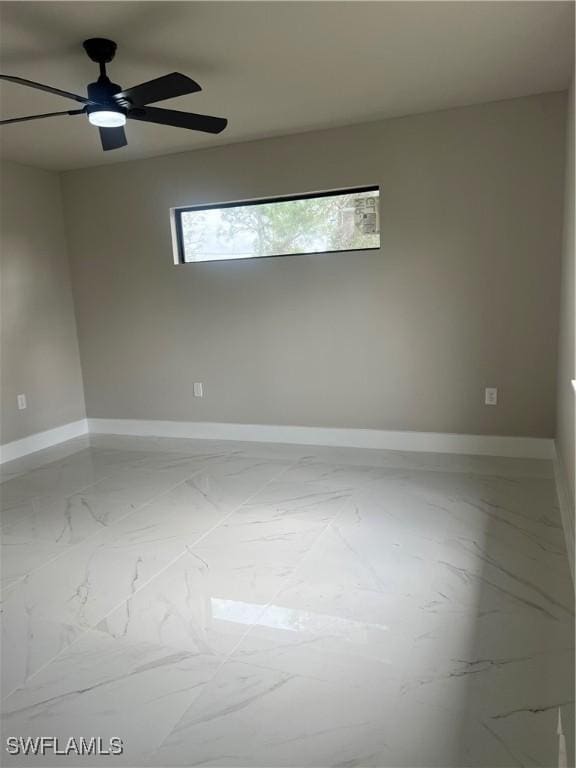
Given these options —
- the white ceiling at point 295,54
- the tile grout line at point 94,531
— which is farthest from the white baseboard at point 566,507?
the tile grout line at point 94,531

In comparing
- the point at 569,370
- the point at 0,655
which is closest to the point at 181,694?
the point at 0,655

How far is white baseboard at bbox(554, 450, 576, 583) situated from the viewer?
7.97ft

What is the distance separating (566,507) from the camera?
2.78 metres

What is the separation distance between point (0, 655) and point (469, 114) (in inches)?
153

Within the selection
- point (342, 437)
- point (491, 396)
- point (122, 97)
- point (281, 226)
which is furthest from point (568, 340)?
point (122, 97)

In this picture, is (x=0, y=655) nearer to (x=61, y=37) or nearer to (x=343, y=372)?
(x=61, y=37)

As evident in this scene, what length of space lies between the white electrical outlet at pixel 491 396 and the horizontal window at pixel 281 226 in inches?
51.0

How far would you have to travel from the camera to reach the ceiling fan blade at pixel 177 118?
102 inches

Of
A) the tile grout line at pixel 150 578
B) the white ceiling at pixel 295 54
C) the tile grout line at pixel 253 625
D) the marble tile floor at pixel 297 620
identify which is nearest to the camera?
the marble tile floor at pixel 297 620

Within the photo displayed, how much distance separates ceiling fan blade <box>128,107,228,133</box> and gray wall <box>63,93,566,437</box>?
1537mm

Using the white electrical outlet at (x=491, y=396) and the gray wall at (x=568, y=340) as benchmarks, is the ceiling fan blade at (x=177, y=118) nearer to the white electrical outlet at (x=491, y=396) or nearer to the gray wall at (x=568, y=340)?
the gray wall at (x=568, y=340)

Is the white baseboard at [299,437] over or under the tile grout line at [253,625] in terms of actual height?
over

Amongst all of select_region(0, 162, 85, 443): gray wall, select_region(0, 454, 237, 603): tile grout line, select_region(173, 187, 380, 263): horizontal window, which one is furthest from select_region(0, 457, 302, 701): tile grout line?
select_region(0, 162, 85, 443): gray wall

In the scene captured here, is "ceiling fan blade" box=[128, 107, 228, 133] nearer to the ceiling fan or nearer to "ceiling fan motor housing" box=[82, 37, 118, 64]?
the ceiling fan
